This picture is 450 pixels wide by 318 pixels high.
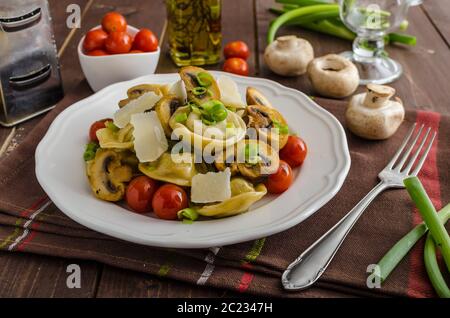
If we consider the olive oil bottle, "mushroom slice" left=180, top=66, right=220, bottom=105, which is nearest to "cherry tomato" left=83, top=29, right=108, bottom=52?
the olive oil bottle

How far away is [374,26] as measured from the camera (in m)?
2.61

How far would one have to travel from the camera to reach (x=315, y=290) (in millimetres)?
1450

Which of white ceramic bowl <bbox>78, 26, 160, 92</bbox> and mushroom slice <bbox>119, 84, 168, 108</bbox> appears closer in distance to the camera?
mushroom slice <bbox>119, 84, 168, 108</bbox>

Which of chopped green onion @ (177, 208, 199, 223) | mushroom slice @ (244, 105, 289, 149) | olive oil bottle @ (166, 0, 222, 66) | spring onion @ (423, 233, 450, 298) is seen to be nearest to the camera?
spring onion @ (423, 233, 450, 298)

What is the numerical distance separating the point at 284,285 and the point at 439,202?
648 millimetres

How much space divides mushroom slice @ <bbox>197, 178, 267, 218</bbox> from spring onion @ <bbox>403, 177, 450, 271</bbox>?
1.37 ft

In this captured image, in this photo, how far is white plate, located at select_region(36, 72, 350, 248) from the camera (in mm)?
1465

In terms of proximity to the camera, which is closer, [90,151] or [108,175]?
[108,175]

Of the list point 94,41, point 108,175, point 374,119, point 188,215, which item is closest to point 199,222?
point 188,215

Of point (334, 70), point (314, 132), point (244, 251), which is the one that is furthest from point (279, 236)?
point (334, 70)

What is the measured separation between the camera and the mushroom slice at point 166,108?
1702mm

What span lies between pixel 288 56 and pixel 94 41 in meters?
0.81

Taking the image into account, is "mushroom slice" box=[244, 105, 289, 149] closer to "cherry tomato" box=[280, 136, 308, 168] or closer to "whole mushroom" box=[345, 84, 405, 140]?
"cherry tomato" box=[280, 136, 308, 168]

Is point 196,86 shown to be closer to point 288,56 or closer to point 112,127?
point 112,127
